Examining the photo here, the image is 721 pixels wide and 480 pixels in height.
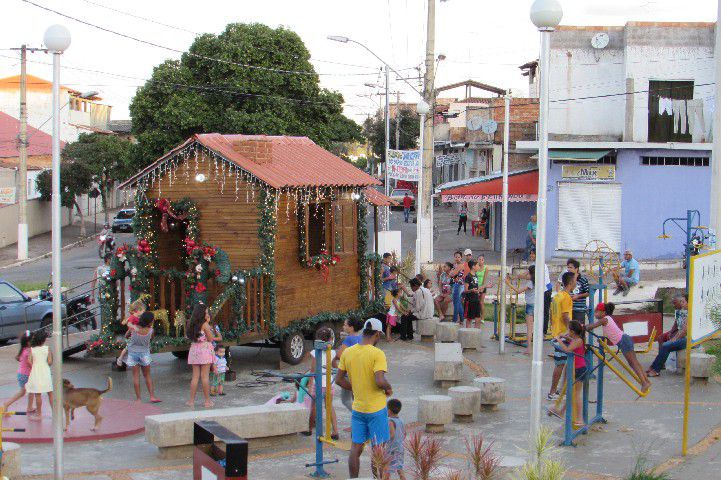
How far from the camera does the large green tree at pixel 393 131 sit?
7100cm

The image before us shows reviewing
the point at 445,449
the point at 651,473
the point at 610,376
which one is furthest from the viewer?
the point at 610,376

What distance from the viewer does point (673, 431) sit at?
12375mm

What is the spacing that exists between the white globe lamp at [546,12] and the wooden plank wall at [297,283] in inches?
321

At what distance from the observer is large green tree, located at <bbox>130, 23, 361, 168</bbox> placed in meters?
40.3

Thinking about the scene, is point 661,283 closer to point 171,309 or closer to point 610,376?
point 610,376

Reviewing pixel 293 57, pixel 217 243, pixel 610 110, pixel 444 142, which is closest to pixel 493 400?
pixel 217 243

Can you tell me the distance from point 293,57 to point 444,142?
21837 millimetres

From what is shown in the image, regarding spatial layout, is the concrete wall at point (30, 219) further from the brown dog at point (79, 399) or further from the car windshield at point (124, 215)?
the brown dog at point (79, 399)

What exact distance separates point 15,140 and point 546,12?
145ft

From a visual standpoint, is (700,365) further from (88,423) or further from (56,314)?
(56,314)

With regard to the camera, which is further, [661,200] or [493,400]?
[661,200]

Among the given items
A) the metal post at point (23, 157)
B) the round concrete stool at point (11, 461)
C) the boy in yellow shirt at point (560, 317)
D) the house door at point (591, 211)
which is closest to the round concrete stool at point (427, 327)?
the boy in yellow shirt at point (560, 317)

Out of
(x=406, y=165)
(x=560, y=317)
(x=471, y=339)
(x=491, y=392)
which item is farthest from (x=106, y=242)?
(x=560, y=317)

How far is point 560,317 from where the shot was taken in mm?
14227
